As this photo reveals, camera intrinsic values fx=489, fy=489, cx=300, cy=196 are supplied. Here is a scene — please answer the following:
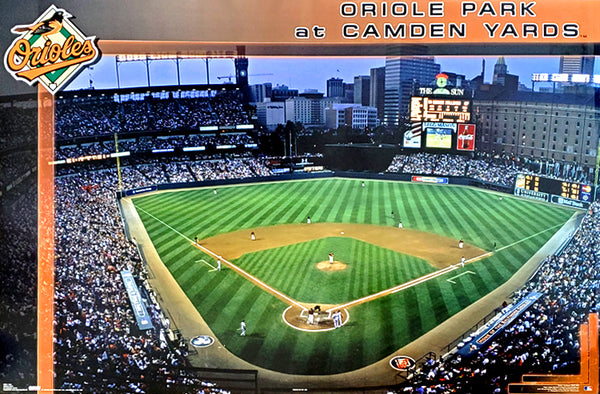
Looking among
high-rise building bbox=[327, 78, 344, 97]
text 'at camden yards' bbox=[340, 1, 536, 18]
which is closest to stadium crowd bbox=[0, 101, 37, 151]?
text 'at camden yards' bbox=[340, 1, 536, 18]

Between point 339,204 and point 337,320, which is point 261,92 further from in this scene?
point 337,320

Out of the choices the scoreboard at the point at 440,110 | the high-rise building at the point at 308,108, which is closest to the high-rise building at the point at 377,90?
the high-rise building at the point at 308,108

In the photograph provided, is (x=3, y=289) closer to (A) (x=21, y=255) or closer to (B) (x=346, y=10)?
(A) (x=21, y=255)

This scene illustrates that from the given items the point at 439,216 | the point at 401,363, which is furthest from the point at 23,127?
the point at 439,216

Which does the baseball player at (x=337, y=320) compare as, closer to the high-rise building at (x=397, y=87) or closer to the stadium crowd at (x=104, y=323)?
the stadium crowd at (x=104, y=323)

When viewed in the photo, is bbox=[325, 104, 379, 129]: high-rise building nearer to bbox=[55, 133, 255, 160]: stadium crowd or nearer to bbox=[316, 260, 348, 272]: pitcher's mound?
bbox=[55, 133, 255, 160]: stadium crowd
